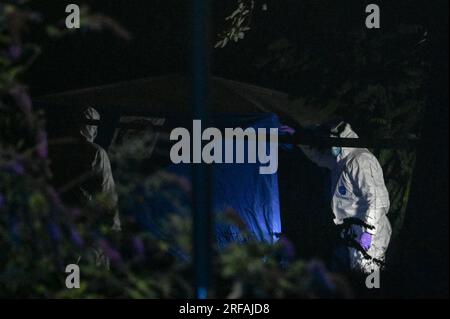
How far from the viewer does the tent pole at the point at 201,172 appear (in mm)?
2604

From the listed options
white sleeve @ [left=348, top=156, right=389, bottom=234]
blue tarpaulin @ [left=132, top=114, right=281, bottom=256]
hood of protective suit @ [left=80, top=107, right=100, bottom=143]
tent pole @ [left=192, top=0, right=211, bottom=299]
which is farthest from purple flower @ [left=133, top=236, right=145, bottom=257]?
blue tarpaulin @ [left=132, top=114, right=281, bottom=256]

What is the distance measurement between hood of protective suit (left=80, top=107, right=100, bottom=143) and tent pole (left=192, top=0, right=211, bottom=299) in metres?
4.93

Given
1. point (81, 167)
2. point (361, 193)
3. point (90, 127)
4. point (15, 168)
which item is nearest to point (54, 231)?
point (15, 168)

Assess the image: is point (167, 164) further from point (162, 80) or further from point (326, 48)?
point (326, 48)

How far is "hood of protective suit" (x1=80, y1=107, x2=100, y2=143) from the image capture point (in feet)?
25.1

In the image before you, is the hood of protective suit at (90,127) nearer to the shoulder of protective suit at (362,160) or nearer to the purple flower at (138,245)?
the shoulder of protective suit at (362,160)

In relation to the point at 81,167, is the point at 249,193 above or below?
below

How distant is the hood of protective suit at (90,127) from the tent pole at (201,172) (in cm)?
493

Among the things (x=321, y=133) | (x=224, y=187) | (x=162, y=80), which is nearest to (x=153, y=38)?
(x=162, y=80)

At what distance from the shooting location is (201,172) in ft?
8.63

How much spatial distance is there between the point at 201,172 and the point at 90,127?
203 inches

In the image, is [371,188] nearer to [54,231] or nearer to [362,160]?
[362,160]

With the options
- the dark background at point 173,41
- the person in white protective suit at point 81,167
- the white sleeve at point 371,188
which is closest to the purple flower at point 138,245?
the dark background at point 173,41

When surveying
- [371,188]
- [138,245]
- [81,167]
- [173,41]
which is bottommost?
[138,245]
